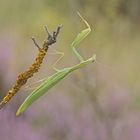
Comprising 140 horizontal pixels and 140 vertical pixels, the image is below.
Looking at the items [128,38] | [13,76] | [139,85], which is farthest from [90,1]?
[128,38]

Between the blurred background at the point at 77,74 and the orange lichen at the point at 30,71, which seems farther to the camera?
the blurred background at the point at 77,74

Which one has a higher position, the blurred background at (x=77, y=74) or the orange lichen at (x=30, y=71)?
the blurred background at (x=77, y=74)

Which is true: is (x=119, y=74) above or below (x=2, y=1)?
below

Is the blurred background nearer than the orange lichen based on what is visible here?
No

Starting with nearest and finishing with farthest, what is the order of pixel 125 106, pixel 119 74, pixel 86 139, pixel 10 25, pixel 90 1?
pixel 86 139 < pixel 125 106 < pixel 90 1 < pixel 119 74 < pixel 10 25

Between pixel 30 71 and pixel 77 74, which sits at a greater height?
pixel 77 74

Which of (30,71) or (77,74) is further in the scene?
(77,74)

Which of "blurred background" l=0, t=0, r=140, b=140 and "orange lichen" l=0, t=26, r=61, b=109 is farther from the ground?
"blurred background" l=0, t=0, r=140, b=140

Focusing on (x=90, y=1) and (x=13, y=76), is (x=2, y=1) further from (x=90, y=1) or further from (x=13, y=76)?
(x=13, y=76)
